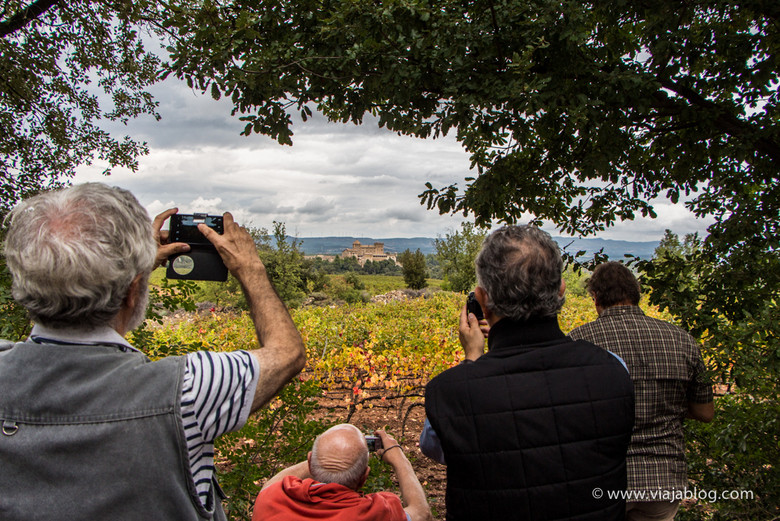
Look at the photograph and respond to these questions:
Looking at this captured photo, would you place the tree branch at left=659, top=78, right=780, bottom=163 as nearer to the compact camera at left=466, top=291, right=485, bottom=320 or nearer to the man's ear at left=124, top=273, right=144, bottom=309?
the compact camera at left=466, top=291, right=485, bottom=320

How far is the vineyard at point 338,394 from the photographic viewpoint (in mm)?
2904

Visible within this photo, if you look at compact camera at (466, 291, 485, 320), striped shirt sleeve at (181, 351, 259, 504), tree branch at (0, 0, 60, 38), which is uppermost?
tree branch at (0, 0, 60, 38)

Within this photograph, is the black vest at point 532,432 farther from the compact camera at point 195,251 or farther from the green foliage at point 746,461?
the green foliage at point 746,461

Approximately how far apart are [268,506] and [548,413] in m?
1.04

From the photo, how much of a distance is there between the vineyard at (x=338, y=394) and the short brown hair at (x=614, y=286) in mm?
1578

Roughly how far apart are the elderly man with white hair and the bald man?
2.29ft

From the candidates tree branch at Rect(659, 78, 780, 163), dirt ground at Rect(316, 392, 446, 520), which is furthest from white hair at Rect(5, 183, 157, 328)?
dirt ground at Rect(316, 392, 446, 520)

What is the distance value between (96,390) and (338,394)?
6.01 meters

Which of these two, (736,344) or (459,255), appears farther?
(459,255)

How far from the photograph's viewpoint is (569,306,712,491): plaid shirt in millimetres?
2055

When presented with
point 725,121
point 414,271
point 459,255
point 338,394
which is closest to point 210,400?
point 725,121

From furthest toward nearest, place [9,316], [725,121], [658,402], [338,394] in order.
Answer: [338,394]
[725,121]
[9,316]
[658,402]

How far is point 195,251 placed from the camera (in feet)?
4.61

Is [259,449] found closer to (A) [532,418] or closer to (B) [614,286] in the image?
(A) [532,418]
